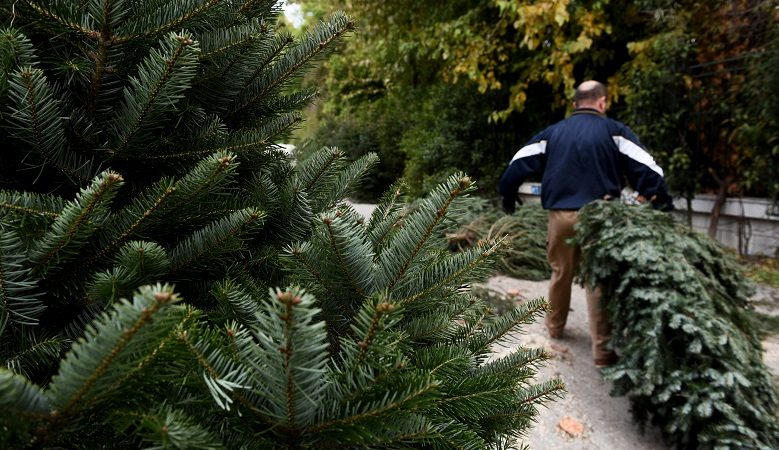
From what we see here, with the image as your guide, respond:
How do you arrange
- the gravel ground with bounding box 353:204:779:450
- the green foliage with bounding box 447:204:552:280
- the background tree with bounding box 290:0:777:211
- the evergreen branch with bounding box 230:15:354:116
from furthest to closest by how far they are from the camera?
the background tree with bounding box 290:0:777:211, the green foliage with bounding box 447:204:552:280, the gravel ground with bounding box 353:204:779:450, the evergreen branch with bounding box 230:15:354:116

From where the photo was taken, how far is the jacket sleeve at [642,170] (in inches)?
162

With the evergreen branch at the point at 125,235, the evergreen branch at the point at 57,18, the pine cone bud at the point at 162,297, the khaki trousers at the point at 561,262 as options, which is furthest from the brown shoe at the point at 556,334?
the pine cone bud at the point at 162,297

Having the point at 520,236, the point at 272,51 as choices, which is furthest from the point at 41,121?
the point at 520,236

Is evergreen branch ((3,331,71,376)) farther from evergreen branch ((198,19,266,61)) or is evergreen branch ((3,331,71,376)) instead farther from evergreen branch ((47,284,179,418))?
evergreen branch ((198,19,266,61))

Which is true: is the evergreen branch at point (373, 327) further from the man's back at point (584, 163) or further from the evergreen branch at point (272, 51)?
the man's back at point (584, 163)

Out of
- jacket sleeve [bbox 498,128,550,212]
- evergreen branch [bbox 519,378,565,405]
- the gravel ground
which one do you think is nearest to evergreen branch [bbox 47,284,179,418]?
evergreen branch [bbox 519,378,565,405]

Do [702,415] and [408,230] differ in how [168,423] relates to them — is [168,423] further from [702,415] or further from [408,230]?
[702,415]

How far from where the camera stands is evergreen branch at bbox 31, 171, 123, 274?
0.75 metres

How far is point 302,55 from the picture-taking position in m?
1.16

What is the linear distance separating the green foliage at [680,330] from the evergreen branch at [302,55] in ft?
8.52

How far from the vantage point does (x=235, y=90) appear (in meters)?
1.18

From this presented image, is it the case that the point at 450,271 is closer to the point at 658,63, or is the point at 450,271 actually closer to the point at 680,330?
the point at 680,330

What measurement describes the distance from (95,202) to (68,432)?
12.3 inches

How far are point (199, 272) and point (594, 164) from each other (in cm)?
382
